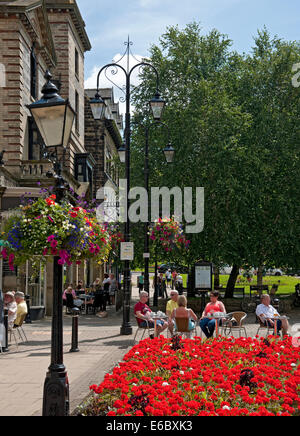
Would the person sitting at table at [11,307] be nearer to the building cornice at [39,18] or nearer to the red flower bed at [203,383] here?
the red flower bed at [203,383]

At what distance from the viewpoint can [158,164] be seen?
29688 millimetres

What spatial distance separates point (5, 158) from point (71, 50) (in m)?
11.9

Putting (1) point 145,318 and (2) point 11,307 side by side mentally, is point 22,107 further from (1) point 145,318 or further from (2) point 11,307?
(1) point 145,318

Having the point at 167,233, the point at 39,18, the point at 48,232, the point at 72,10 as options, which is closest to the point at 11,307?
the point at 167,233

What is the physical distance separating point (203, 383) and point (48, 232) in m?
2.97

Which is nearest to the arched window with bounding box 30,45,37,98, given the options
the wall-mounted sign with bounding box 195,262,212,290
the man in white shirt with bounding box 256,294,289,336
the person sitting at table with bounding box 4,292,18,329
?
the wall-mounted sign with bounding box 195,262,212,290

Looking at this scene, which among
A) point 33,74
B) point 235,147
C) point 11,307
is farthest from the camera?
point 33,74

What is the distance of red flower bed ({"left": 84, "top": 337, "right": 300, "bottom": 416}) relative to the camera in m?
6.30

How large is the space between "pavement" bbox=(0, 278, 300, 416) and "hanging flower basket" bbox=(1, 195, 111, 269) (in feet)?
6.91

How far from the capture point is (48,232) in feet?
24.8

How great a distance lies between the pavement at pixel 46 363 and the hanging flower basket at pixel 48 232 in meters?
2.11

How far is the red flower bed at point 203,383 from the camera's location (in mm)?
6301
